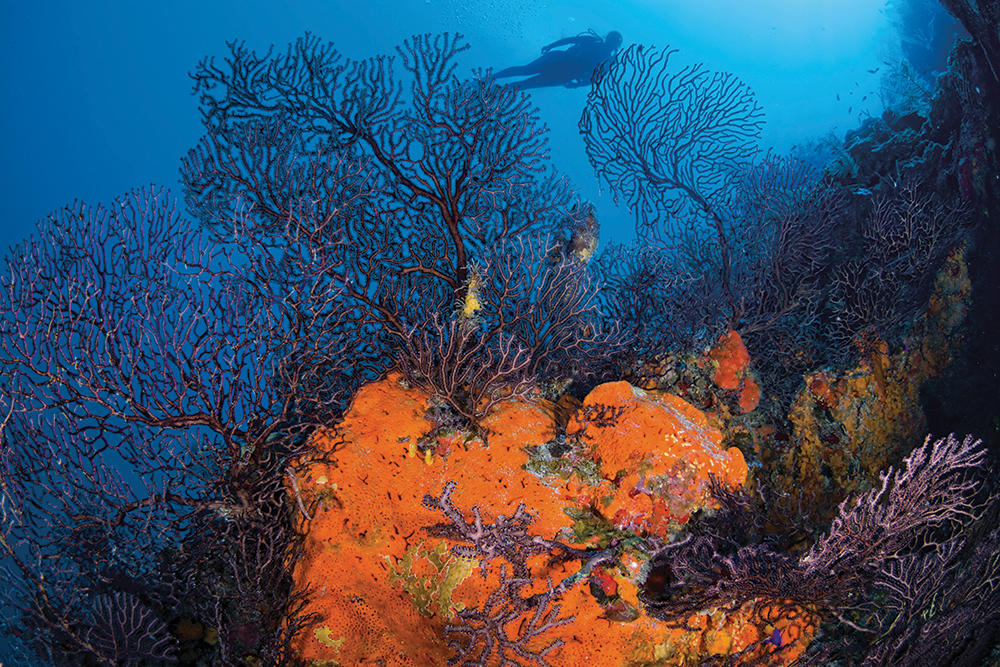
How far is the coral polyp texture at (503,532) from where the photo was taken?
2.36 meters

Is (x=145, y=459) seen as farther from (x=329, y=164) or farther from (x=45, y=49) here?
(x=45, y=49)

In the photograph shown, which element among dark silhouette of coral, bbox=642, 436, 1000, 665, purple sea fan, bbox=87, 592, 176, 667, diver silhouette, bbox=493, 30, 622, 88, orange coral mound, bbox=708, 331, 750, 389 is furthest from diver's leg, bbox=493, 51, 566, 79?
purple sea fan, bbox=87, 592, 176, 667

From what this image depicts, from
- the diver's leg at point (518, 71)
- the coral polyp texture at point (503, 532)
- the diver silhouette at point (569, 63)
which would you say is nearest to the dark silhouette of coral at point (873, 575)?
the coral polyp texture at point (503, 532)

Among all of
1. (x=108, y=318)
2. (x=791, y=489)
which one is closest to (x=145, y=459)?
(x=108, y=318)

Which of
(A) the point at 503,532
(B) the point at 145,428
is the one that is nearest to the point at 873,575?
(A) the point at 503,532

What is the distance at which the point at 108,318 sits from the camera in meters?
2.63

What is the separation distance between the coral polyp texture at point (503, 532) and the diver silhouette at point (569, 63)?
60.9ft

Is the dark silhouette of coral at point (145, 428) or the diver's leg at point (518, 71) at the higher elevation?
the diver's leg at point (518, 71)

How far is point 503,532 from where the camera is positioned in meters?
2.51

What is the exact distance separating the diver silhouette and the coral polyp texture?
18562mm

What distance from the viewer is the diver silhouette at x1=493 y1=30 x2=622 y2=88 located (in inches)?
708

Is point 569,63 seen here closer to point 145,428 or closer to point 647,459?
point 647,459

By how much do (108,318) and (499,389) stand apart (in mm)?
2501

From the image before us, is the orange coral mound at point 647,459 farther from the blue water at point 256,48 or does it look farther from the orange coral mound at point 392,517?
the blue water at point 256,48
